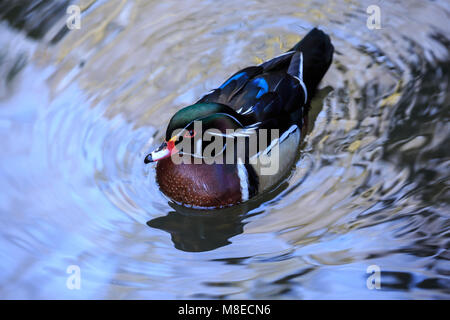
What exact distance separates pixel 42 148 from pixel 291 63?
196 centimetres

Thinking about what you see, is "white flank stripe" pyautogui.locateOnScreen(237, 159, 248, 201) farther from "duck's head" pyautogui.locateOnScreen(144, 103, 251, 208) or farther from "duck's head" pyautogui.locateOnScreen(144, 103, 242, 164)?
"duck's head" pyautogui.locateOnScreen(144, 103, 242, 164)

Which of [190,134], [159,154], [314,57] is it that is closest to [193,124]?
[190,134]

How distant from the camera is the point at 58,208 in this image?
3.83 meters

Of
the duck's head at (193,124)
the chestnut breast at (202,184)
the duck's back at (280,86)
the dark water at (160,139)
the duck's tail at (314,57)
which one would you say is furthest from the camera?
the duck's tail at (314,57)

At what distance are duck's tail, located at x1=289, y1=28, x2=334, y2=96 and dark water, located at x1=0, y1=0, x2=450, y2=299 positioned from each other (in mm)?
218

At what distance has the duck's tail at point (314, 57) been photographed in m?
4.48

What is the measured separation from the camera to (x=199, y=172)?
3.93 metres

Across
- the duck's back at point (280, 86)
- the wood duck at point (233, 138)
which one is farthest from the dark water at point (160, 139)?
the duck's back at point (280, 86)

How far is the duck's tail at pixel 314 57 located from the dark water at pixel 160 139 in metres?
A: 0.22

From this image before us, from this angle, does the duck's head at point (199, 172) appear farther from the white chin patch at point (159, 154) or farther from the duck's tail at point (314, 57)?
the duck's tail at point (314, 57)

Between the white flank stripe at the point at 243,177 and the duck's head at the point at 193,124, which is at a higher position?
the duck's head at the point at 193,124

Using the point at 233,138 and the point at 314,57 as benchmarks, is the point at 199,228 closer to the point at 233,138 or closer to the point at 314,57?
the point at 233,138

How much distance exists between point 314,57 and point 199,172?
4.52 ft

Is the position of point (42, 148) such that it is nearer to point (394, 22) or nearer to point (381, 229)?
point (381, 229)
